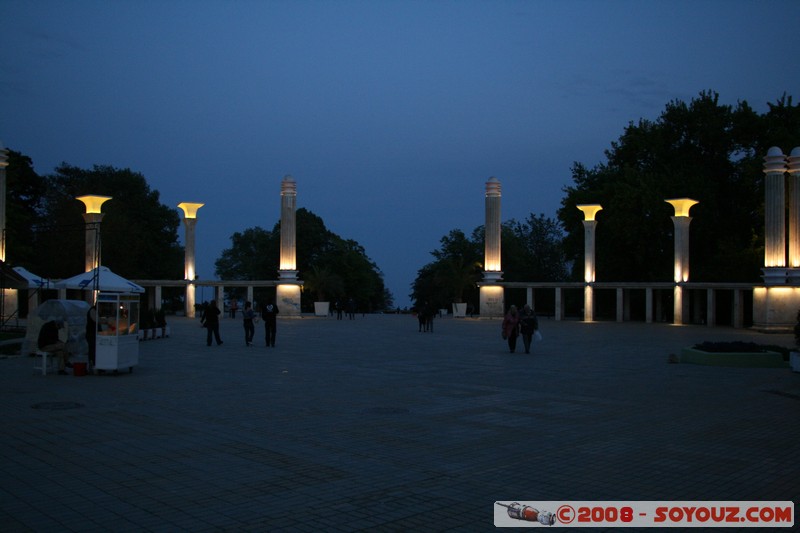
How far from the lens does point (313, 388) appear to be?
13742mm

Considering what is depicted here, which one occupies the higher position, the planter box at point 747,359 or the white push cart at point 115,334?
the white push cart at point 115,334

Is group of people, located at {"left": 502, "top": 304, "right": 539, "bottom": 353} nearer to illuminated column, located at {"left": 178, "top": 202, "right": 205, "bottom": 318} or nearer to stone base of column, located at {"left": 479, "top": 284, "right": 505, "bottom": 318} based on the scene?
stone base of column, located at {"left": 479, "top": 284, "right": 505, "bottom": 318}

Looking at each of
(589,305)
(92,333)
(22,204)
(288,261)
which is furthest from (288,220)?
(92,333)

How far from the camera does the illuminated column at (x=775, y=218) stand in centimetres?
3734

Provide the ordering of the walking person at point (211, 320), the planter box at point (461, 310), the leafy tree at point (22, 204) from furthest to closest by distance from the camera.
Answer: the planter box at point (461, 310), the leafy tree at point (22, 204), the walking person at point (211, 320)

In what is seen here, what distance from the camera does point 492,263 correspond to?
5159 cm

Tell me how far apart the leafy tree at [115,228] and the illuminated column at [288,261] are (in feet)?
34.9

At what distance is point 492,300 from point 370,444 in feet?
138

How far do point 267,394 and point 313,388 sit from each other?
107cm

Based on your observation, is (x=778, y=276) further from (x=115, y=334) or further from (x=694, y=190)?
(x=115, y=334)

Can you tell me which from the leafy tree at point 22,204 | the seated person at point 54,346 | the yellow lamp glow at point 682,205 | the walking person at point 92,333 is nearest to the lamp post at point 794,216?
the yellow lamp glow at point 682,205

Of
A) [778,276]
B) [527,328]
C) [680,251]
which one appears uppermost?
[680,251]

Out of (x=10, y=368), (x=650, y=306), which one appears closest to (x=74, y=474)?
(x=10, y=368)

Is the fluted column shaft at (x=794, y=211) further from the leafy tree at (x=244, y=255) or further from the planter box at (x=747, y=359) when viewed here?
the leafy tree at (x=244, y=255)
